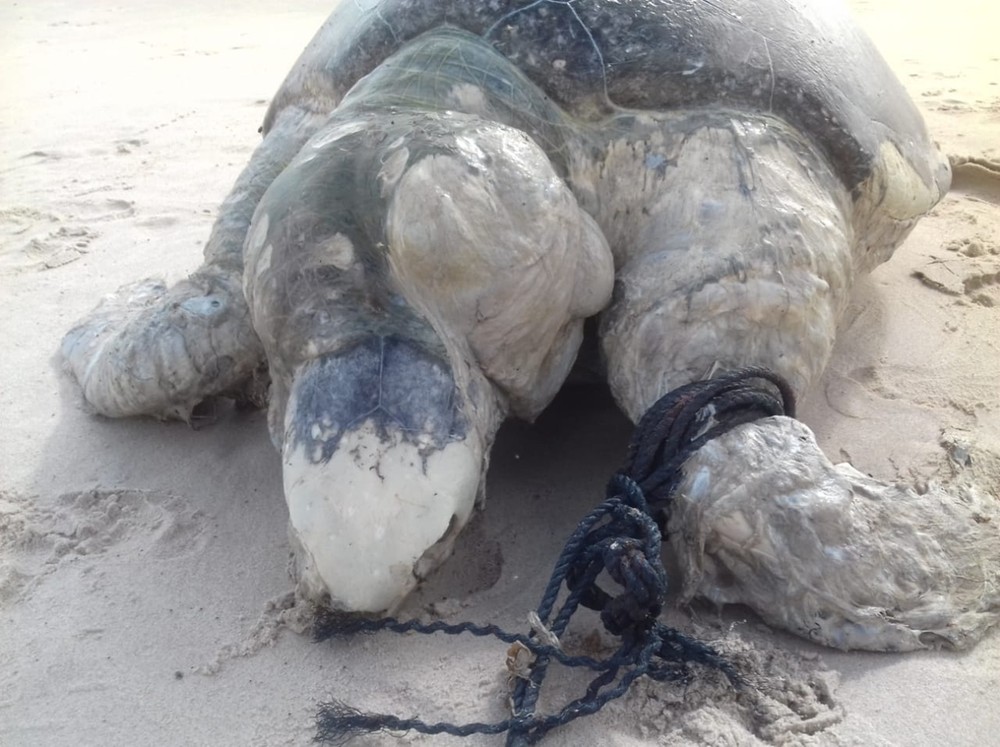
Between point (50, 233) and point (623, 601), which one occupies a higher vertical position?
point (623, 601)

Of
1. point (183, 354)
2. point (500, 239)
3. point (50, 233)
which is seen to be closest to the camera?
point (500, 239)

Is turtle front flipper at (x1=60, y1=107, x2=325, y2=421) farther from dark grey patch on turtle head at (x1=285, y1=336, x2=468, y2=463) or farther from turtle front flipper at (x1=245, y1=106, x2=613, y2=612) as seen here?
dark grey patch on turtle head at (x1=285, y1=336, x2=468, y2=463)

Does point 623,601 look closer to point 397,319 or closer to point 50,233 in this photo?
point 397,319

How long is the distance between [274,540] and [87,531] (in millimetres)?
357

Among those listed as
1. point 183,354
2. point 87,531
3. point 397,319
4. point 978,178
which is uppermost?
point 397,319

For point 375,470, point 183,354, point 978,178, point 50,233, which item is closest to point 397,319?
point 375,470

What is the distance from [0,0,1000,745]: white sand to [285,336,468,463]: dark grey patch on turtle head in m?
0.28

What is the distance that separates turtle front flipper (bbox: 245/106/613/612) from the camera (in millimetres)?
1304

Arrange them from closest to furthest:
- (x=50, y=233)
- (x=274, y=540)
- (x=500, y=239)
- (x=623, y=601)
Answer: (x=623, y=601) < (x=500, y=239) < (x=274, y=540) < (x=50, y=233)

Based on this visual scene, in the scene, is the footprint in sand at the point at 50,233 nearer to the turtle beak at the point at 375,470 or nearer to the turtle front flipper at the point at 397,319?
Result: the turtle front flipper at the point at 397,319

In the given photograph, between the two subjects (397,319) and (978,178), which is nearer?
(397,319)

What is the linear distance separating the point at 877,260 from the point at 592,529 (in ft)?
4.02

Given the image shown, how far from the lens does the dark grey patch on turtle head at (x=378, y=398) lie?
133 cm

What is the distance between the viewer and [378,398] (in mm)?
1347
